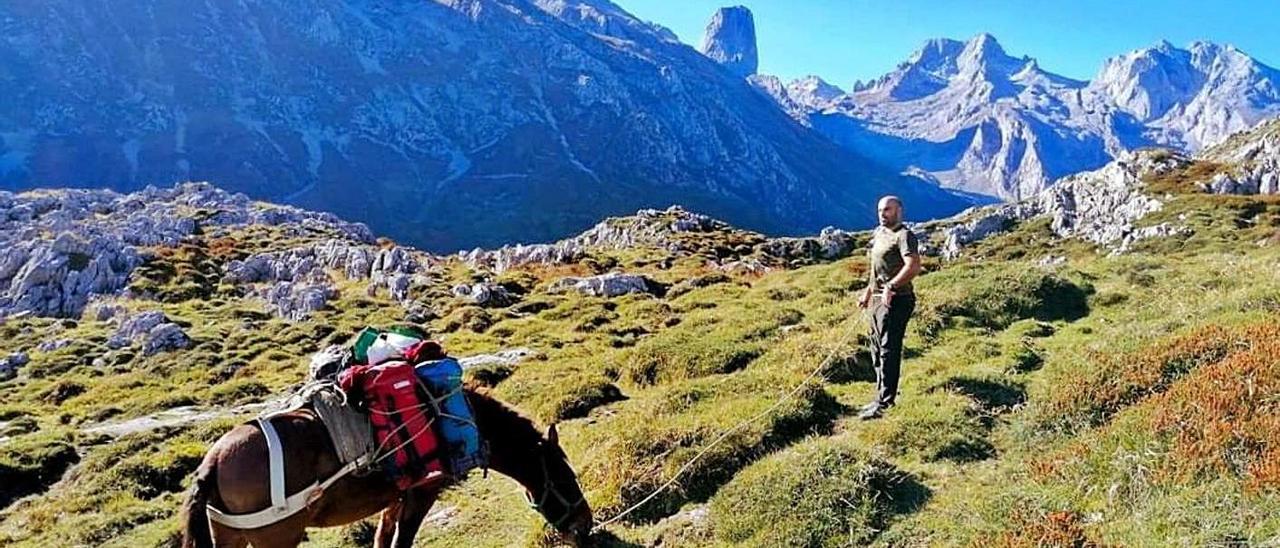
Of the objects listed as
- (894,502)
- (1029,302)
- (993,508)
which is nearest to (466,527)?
(894,502)

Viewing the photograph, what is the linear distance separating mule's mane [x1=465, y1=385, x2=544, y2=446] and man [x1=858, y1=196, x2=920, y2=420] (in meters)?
5.29

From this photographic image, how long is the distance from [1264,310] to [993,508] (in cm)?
797

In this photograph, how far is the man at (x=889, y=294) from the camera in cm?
1088

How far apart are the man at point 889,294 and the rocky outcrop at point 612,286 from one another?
111 ft

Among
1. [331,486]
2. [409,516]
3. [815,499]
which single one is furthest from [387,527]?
[815,499]

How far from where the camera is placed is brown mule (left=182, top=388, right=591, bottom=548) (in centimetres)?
712

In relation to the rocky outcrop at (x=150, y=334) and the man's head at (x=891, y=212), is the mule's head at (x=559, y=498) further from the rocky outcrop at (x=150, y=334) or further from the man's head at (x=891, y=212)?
the rocky outcrop at (x=150, y=334)

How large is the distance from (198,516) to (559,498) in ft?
12.2

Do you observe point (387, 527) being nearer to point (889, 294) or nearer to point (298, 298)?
point (889, 294)

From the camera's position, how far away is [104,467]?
789 inches

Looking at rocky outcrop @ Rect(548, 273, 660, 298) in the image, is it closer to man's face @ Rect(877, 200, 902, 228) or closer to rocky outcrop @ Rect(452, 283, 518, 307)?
rocky outcrop @ Rect(452, 283, 518, 307)

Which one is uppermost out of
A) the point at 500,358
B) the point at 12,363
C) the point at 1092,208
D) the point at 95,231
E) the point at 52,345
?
the point at 1092,208

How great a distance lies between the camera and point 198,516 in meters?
7.02

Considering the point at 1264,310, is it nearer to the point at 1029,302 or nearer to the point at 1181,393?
the point at 1181,393
